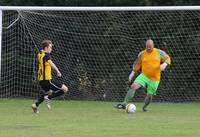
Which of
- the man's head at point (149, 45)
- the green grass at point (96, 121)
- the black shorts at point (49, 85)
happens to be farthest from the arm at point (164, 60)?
the black shorts at point (49, 85)

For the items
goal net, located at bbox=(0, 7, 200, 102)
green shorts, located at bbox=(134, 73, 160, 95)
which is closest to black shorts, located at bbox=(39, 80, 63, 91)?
green shorts, located at bbox=(134, 73, 160, 95)

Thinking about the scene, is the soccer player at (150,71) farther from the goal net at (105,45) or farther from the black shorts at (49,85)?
the goal net at (105,45)

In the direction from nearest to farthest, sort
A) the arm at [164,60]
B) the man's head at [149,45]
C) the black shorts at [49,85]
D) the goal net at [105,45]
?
the black shorts at [49,85] → the man's head at [149,45] → the arm at [164,60] → the goal net at [105,45]

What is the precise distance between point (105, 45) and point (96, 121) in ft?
22.8

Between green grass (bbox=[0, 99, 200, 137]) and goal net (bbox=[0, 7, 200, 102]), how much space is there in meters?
1.41

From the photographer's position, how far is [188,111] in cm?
1620

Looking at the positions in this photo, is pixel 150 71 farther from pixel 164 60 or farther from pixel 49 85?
pixel 49 85

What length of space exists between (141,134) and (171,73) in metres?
9.29

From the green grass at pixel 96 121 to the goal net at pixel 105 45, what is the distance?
4.61 ft

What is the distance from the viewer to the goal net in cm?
1942

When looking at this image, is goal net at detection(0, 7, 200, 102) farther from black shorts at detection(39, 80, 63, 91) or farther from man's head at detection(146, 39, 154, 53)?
black shorts at detection(39, 80, 63, 91)

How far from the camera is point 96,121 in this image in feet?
42.8

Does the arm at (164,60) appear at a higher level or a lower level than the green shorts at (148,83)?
higher

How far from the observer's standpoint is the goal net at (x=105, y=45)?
19.4 m
